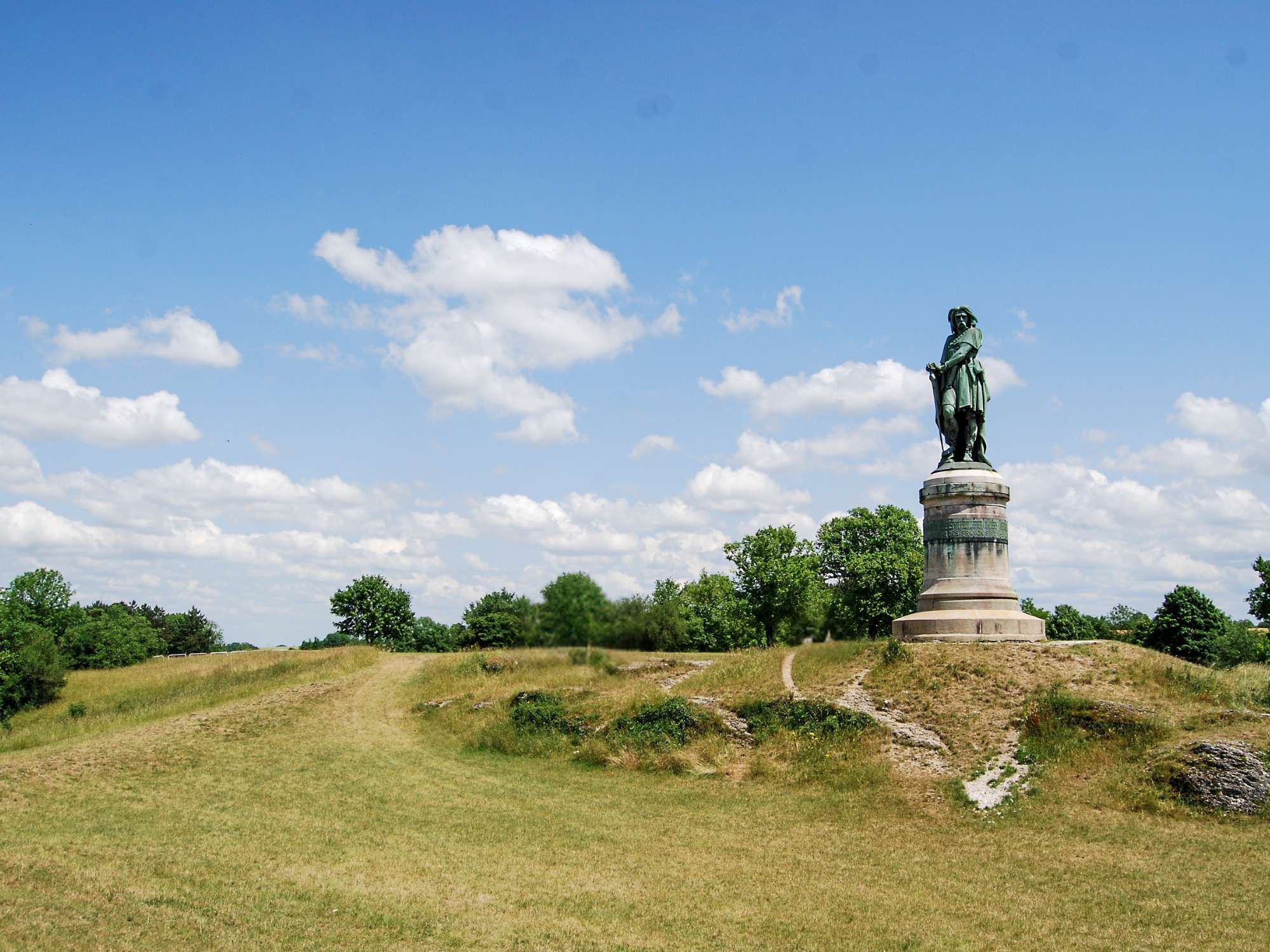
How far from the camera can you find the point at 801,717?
21.7m

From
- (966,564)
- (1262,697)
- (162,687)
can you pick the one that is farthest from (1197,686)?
(162,687)

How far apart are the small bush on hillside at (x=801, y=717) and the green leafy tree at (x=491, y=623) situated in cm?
1047

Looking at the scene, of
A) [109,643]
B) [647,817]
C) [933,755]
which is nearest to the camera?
[647,817]

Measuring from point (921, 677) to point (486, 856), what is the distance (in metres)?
12.1

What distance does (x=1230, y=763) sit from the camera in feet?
55.1

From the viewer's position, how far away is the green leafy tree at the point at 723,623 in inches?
2180

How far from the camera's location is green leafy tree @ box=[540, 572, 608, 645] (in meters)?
25.4

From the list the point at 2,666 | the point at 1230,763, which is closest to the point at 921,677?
the point at 1230,763

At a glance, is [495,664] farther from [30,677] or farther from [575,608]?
[30,677]

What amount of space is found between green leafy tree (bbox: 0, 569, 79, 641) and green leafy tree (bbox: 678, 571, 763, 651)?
134 feet

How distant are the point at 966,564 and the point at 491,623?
19.3 metres

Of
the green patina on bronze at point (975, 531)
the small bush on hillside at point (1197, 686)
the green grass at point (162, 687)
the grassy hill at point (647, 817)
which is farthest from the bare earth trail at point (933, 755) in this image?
the green grass at point (162, 687)

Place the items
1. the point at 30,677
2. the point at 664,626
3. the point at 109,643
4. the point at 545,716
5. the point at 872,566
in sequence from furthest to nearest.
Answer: the point at 109,643, the point at 872,566, the point at 30,677, the point at 664,626, the point at 545,716

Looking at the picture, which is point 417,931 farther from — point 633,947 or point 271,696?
point 271,696
